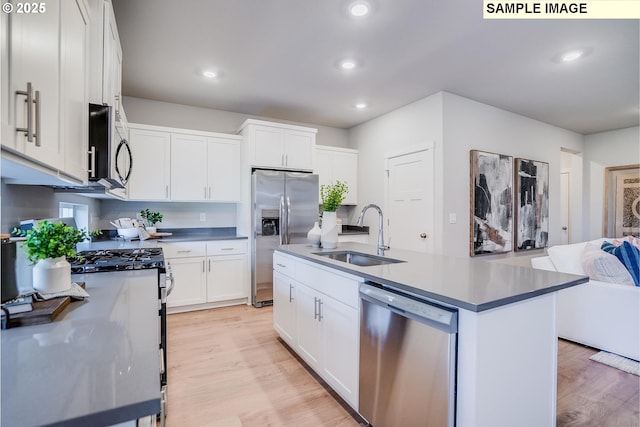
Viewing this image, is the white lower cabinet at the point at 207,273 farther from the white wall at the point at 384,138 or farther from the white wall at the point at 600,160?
the white wall at the point at 600,160

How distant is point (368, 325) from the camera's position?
1652 mm

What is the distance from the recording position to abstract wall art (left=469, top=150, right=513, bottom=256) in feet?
12.9

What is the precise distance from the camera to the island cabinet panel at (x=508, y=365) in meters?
1.19

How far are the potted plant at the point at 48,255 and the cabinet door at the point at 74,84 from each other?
0.24 m

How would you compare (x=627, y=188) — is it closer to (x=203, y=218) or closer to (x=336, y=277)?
(x=336, y=277)

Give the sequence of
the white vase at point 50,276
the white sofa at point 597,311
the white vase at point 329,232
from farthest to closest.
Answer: the white vase at point 329,232 < the white sofa at point 597,311 < the white vase at point 50,276

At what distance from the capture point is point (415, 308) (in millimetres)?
1362

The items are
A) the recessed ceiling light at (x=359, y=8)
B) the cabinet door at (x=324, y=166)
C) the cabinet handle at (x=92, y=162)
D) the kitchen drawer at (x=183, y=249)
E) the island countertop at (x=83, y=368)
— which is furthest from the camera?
the cabinet door at (x=324, y=166)

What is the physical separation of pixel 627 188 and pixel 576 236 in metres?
1.10

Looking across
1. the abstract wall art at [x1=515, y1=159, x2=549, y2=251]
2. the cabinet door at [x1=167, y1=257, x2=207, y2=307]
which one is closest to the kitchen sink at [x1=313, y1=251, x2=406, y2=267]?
the cabinet door at [x1=167, y1=257, x2=207, y2=307]

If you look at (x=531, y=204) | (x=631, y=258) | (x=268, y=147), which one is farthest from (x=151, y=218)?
(x=531, y=204)

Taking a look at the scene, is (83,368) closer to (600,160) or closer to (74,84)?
(74,84)

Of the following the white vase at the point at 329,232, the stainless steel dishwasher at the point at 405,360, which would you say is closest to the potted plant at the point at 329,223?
the white vase at the point at 329,232

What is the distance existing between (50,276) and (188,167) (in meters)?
3.04
